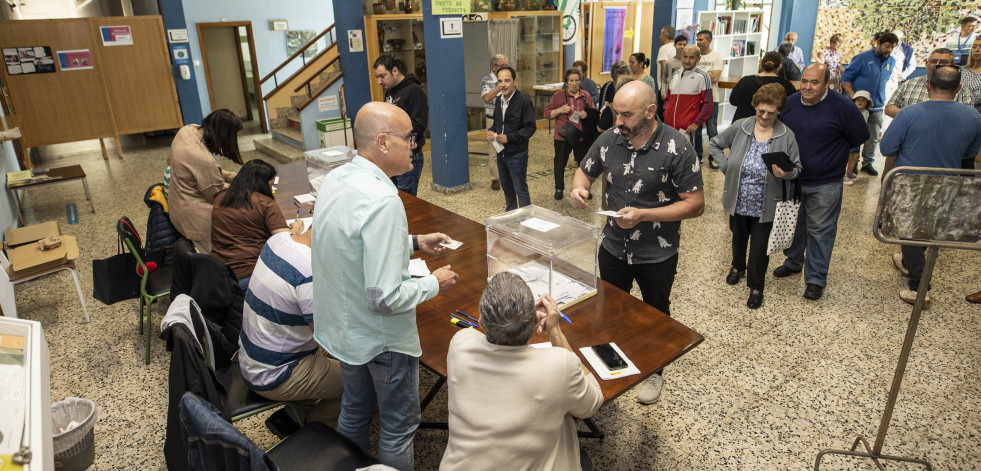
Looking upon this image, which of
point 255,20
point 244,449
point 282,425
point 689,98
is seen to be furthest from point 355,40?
point 244,449

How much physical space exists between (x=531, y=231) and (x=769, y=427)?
5.37 feet

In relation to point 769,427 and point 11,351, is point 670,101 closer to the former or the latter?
point 769,427

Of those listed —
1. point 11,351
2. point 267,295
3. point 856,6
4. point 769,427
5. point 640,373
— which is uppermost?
point 856,6

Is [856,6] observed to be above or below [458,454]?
above

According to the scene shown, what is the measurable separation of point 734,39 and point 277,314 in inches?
426

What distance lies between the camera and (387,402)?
217 cm

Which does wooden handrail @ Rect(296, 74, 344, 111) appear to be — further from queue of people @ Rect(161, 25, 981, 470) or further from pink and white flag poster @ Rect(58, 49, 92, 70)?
queue of people @ Rect(161, 25, 981, 470)

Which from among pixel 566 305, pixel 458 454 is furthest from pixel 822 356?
pixel 458 454

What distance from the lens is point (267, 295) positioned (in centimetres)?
236

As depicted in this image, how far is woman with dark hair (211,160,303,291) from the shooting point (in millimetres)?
3348

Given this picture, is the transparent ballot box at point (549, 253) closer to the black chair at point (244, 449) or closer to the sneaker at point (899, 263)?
the black chair at point (244, 449)

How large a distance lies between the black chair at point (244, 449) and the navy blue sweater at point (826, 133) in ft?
11.6

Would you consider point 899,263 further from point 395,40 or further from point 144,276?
point 395,40

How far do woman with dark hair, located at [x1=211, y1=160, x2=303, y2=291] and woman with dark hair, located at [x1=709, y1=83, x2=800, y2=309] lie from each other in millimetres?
3031
